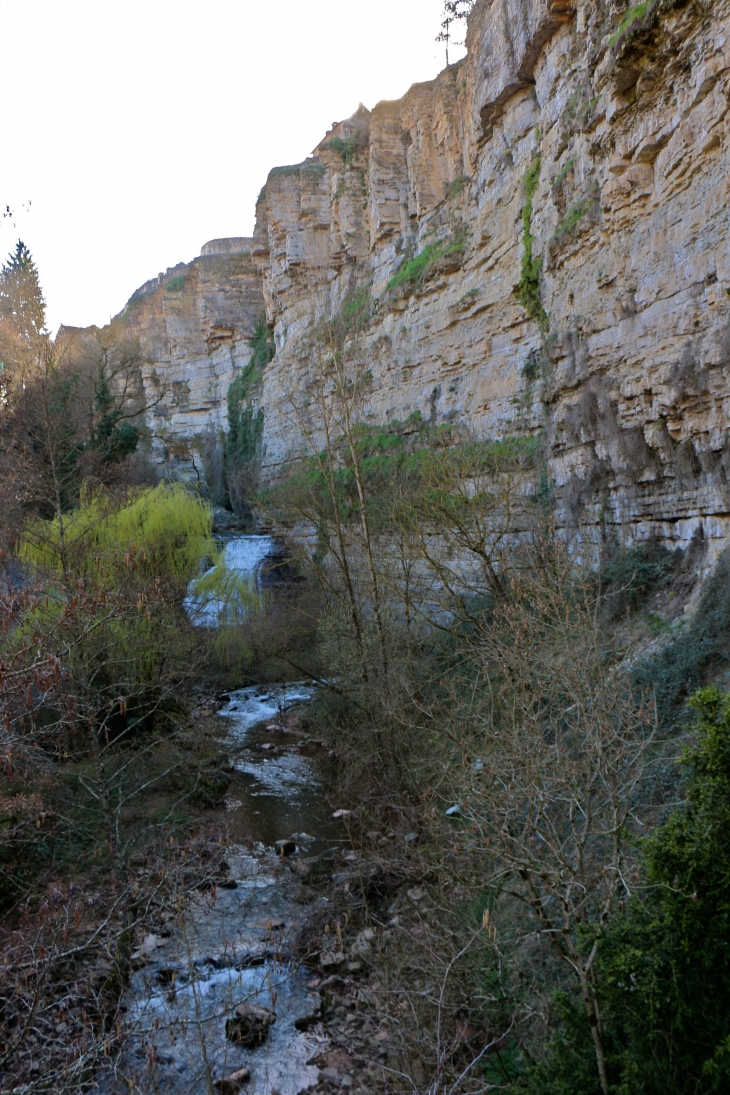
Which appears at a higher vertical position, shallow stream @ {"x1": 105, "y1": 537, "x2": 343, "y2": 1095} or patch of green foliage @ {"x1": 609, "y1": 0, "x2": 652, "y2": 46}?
patch of green foliage @ {"x1": 609, "y1": 0, "x2": 652, "y2": 46}

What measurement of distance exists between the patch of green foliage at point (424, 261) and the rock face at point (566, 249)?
0.09m

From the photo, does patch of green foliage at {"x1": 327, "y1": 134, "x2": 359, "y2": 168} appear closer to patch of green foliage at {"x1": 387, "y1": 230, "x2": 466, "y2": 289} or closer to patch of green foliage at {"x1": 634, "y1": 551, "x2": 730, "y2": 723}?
patch of green foliage at {"x1": 387, "y1": 230, "x2": 466, "y2": 289}

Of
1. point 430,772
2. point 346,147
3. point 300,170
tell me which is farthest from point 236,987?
point 300,170

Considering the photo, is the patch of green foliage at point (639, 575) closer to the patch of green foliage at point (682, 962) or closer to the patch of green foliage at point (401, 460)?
the patch of green foliage at point (401, 460)

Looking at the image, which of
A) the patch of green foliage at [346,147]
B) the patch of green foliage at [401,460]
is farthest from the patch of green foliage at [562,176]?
the patch of green foliage at [346,147]

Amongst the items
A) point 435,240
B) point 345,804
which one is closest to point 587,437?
point 345,804

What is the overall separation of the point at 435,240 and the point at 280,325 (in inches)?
523

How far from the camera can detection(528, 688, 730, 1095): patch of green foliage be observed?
9.32ft

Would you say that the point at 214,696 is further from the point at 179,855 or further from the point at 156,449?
the point at 156,449

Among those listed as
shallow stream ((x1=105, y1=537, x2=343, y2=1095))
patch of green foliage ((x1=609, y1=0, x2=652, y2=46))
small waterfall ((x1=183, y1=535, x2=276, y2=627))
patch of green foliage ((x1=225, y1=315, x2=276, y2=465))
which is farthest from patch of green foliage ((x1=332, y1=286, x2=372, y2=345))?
shallow stream ((x1=105, y1=537, x2=343, y2=1095))

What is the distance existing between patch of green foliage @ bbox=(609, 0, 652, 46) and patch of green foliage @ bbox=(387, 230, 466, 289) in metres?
9.23

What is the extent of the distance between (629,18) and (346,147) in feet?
67.3

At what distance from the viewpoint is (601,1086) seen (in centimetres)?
303

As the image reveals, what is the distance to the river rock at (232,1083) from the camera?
5.01m
